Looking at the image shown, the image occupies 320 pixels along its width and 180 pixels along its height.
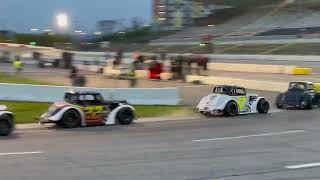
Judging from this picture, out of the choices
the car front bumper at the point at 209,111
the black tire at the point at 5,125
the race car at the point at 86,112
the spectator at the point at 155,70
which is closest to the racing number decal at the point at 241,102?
the car front bumper at the point at 209,111

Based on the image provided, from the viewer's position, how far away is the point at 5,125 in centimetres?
1467

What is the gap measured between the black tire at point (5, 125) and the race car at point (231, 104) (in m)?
7.77

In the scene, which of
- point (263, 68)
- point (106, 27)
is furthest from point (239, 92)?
point (106, 27)

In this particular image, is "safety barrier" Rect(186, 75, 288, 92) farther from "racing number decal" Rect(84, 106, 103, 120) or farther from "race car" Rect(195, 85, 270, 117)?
"racing number decal" Rect(84, 106, 103, 120)

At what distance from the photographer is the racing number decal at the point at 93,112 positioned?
669 inches

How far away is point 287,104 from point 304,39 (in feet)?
150

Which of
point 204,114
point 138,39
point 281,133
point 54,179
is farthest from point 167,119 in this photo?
point 138,39

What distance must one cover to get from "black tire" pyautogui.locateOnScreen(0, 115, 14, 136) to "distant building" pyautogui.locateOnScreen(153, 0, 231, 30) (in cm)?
9199

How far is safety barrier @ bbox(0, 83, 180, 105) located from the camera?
864 inches

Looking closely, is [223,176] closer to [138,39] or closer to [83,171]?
[83,171]

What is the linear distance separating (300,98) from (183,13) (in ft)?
316

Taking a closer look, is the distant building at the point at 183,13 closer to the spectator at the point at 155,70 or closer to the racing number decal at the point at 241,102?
the spectator at the point at 155,70

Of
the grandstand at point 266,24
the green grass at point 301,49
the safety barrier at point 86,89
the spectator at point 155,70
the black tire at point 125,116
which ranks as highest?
the grandstand at point 266,24

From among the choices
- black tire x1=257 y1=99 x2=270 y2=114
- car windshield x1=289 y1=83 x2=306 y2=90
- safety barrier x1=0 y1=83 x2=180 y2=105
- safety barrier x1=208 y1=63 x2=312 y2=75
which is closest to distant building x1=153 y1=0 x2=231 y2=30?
safety barrier x1=208 y1=63 x2=312 y2=75
